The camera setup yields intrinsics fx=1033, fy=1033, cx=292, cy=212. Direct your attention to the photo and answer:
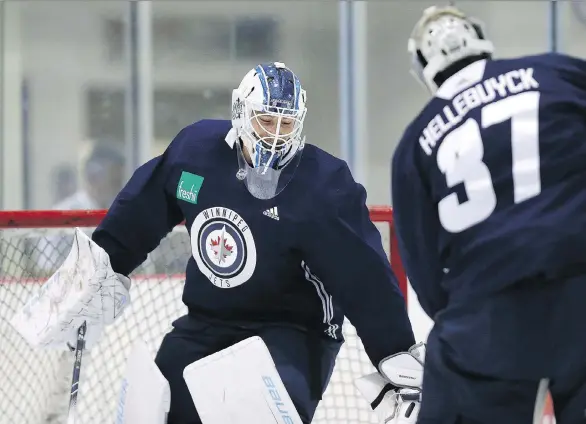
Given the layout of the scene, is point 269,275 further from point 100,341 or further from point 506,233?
point 100,341

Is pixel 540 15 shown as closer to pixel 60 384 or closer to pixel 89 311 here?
pixel 60 384

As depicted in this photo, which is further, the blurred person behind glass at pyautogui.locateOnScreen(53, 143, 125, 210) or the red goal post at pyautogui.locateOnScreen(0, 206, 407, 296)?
the blurred person behind glass at pyautogui.locateOnScreen(53, 143, 125, 210)

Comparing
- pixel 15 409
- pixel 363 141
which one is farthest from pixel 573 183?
pixel 363 141

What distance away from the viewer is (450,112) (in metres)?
1.50

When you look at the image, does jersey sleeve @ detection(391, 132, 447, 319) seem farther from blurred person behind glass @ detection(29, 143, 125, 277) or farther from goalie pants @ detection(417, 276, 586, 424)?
blurred person behind glass @ detection(29, 143, 125, 277)

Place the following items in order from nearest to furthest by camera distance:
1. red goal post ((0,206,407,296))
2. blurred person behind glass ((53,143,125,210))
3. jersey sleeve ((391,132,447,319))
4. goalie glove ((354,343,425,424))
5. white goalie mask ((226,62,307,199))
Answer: jersey sleeve ((391,132,447,319)) → goalie glove ((354,343,425,424)) → white goalie mask ((226,62,307,199)) → red goal post ((0,206,407,296)) → blurred person behind glass ((53,143,125,210))

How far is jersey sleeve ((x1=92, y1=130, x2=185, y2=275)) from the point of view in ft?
7.20

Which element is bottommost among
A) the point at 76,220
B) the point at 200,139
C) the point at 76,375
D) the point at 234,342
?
the point at 76,375

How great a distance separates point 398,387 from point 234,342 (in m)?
0.35

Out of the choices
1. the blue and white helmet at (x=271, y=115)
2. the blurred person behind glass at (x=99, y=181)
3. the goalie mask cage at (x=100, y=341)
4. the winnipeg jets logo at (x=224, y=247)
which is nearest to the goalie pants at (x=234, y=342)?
the winnipeg jets logo at (x=224, y=247)

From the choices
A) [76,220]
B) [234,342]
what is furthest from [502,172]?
[76,220]

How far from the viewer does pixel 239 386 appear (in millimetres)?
1972

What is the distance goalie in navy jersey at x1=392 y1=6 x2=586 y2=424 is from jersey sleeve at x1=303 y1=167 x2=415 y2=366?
0.46 metres

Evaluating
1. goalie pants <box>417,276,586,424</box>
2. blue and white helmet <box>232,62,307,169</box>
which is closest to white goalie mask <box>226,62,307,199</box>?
blue and white helmet <box>232,62,307,169</box>
